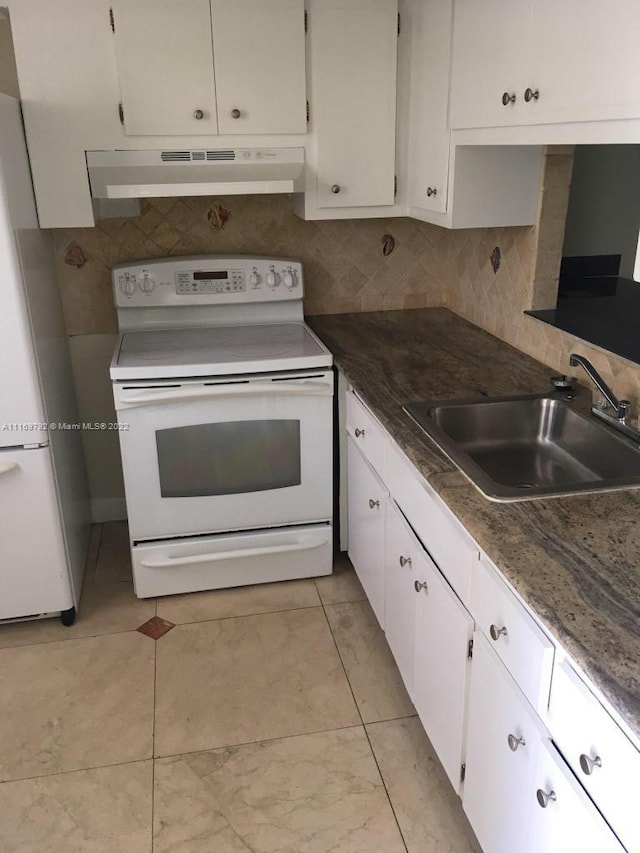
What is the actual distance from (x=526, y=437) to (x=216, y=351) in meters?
1.06

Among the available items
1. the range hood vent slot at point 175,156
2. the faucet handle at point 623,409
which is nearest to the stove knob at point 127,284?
the range hood vent slot at point 175,156

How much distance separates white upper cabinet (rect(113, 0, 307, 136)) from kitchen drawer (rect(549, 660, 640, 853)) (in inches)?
76.2

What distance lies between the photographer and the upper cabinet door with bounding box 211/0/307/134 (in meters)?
2.24

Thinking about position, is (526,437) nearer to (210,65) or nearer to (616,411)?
(616,411)

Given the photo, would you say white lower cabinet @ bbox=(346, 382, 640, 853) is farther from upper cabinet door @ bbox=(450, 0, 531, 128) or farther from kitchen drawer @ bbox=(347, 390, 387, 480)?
upper cabinet door @ bbox=(450, 0, 531, 128)

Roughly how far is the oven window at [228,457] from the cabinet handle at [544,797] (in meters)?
1.46

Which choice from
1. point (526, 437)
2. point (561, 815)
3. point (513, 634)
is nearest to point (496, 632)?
point (513, 634)

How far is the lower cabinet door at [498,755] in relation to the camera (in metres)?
1.26

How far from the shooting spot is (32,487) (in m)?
2.24

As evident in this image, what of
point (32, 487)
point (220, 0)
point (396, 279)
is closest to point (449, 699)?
point (32, 487)

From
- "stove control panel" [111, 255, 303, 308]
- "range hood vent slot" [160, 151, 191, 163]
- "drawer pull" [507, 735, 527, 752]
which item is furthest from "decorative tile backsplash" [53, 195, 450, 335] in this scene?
"drawer pull" [507, 735, 527, 752]

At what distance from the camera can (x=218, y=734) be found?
2008mm

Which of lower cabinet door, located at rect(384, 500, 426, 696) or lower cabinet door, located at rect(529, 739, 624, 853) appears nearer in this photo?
lower cabinet door, located at rect(529, 739, 624, 853)

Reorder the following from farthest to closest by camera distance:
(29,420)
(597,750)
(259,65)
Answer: (259,65), (29,420), (597,750)
